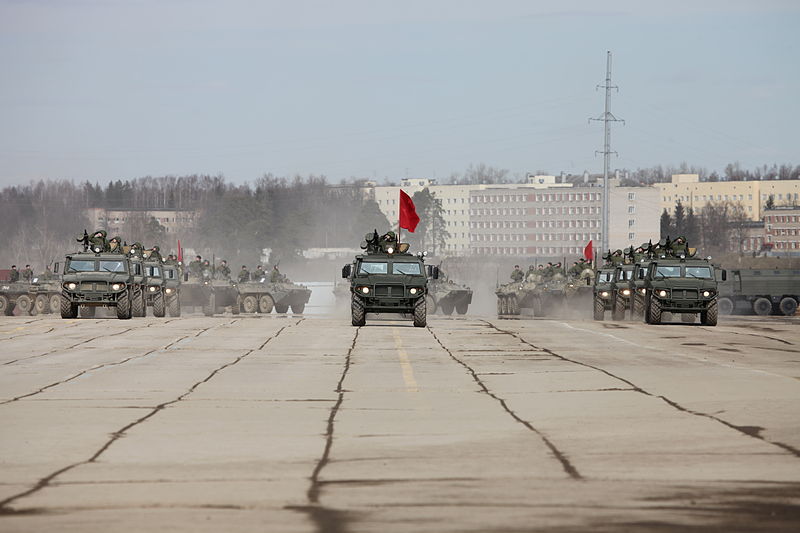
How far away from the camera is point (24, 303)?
56469 mm

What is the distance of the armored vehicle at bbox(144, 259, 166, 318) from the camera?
42.2 metres

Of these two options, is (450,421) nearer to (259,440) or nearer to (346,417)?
(346,417)

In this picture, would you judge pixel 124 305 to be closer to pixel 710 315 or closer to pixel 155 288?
pixel 155 288

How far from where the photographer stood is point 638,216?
615 ft

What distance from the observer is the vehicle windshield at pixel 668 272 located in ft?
120

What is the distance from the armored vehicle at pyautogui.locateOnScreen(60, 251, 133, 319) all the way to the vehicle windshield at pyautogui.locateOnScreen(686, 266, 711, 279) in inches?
601

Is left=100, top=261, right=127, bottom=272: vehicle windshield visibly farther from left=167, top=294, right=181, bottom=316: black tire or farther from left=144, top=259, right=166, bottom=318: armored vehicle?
left=167, top=294, right=181, bottom=316: black tire

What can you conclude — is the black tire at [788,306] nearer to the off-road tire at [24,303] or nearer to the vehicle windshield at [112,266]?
the vehicle windshield at [112,266]

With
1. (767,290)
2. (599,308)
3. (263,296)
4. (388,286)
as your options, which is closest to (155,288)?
(388,286)

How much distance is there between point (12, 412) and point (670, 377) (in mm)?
9169

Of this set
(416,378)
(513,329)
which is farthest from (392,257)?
(416,378)

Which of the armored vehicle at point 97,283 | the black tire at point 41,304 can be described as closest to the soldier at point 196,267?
the black tire at point 41,304

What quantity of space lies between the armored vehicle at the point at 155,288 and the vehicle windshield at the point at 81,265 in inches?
124

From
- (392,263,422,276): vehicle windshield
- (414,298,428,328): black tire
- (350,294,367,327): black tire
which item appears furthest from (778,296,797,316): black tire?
(350,294,367,327): black tire
